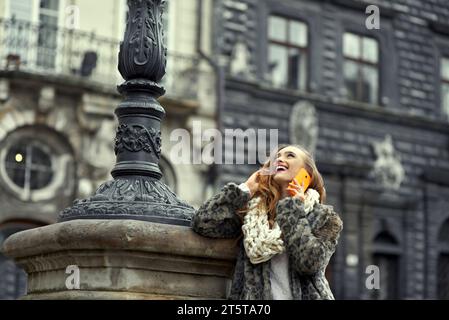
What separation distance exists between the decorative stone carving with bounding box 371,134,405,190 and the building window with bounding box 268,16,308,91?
2215 millimetres

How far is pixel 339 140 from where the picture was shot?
23.3 meters

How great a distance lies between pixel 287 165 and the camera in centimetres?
611

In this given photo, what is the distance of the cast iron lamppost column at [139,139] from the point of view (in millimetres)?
6352

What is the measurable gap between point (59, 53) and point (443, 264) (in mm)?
10004

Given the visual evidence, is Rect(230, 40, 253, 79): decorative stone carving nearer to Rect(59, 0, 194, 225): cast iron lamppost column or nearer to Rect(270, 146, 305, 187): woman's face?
Rect(59, 0, 194, 225): cast iron lamppost column

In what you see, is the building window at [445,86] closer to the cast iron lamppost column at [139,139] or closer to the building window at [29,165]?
the building window at [29,165]

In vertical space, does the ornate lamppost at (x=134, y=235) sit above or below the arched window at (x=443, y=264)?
below

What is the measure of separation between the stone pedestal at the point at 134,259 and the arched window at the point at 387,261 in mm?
17640

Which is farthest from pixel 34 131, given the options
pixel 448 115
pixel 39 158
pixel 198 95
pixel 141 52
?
pixel 141 52

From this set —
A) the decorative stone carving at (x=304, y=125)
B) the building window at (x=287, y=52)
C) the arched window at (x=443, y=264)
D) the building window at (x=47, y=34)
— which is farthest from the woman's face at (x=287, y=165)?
the arched window at (x=443, y=264)

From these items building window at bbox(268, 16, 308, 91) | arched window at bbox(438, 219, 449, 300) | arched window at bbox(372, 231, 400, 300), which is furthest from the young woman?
arched window at bbox(438, 219, 449, 300)

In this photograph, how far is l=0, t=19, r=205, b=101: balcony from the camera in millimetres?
19203

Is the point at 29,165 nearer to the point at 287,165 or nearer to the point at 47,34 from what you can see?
the point at 47,34
